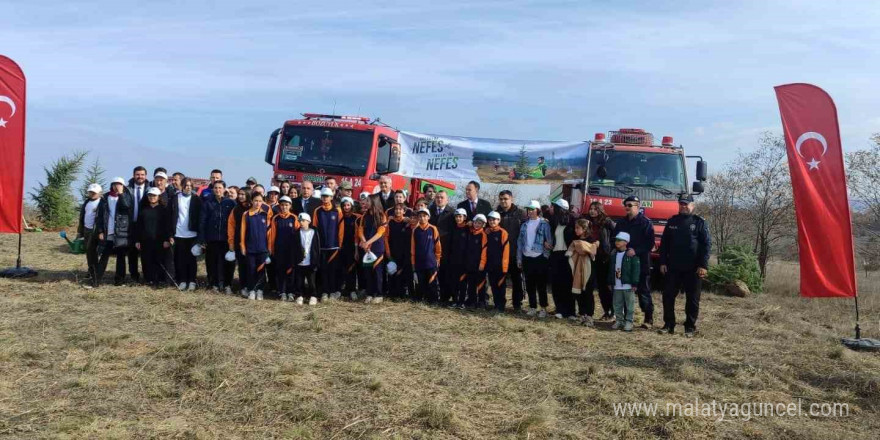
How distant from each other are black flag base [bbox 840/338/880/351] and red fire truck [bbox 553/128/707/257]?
4165 mm

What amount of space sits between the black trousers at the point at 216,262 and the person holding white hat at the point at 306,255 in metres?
1.19

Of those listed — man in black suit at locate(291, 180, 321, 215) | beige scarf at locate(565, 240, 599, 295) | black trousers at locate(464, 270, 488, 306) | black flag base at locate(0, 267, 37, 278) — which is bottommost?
black flag base at locate(0, 267, 37, 278)

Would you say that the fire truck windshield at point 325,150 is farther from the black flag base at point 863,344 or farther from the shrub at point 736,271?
the black flag base at point 863,344

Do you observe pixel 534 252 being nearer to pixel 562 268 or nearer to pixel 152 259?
pixel 562 268

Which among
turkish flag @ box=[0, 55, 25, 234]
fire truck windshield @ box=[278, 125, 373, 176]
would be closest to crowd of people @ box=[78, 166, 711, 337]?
turkish flag @ box=[0, 55, 25, 234]

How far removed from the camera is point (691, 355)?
22.5 ft

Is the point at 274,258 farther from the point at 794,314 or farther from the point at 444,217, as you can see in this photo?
the point at 794,314

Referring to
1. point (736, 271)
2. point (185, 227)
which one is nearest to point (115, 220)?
point (185, 227)

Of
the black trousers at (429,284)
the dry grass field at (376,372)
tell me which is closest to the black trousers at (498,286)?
the dry grass field at (376,372)

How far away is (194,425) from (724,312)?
334 inches

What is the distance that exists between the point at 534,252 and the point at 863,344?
4.05 metres

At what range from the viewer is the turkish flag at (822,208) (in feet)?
25.1

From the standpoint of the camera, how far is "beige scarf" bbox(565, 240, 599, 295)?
852 cm

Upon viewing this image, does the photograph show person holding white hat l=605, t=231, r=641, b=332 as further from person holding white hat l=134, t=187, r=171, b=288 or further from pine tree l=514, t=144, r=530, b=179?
person holding white hat l=134, t=187, r=171, b=288
